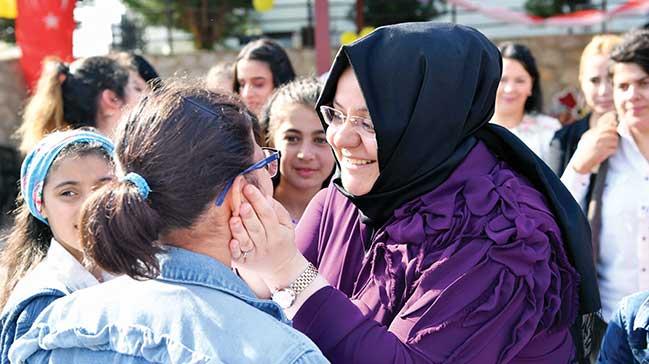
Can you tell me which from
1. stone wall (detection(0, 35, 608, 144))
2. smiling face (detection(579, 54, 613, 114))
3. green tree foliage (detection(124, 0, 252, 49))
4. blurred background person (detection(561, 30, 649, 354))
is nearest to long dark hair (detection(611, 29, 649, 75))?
blurred background person (detection(561, 30, 649, 354))

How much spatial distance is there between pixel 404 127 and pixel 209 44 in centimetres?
901

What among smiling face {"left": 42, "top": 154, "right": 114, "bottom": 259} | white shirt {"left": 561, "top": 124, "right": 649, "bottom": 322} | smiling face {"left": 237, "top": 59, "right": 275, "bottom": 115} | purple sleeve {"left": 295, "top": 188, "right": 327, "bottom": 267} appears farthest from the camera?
smiling face {"left": 237, "top": 59, "right": 275, "bottom": 115}

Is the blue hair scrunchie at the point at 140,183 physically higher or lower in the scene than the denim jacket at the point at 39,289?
higher

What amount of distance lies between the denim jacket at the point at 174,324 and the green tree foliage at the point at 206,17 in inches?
368

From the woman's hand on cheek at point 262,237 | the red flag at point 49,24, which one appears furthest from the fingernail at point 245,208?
the red flag at point 49,24

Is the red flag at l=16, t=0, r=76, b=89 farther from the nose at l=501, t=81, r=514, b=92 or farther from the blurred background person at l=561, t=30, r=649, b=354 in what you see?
the blurred background person at l=561, t=30, r=649, b=354

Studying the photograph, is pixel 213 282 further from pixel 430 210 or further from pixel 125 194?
pixel 430 210

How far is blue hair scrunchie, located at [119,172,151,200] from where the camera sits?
147 cm

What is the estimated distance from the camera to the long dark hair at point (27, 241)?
2496 mm

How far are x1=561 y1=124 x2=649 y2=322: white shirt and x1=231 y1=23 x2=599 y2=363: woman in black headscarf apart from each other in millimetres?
1380

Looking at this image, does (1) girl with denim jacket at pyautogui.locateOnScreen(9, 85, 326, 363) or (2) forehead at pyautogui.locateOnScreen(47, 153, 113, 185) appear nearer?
(1) girl with denim jacket at pyautogui.locateOnScreen(9, 85, 326, 363)

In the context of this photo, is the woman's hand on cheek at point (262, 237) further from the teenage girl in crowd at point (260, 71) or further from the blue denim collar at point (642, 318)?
the teenage girl in crowd at point (260, 71)

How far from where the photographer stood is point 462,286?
186 cm

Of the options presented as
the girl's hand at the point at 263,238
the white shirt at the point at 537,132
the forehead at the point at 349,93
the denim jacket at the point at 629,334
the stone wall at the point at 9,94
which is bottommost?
the stone wall at the point at 9,94
